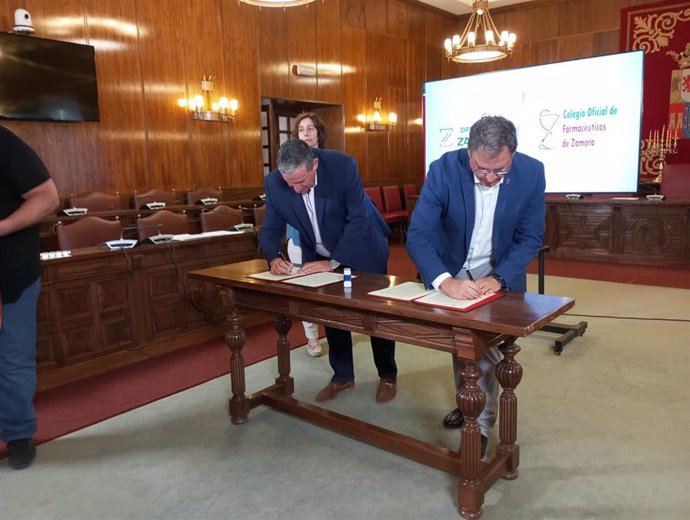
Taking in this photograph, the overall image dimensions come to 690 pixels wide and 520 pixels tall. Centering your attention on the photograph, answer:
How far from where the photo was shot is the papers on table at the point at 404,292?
6.68 feet

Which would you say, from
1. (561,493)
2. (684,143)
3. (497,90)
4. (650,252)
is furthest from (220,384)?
(684,143)

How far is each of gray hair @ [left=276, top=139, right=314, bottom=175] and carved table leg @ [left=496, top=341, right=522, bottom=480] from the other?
3.68 ft

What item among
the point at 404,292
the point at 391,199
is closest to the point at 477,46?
the point at 391,199

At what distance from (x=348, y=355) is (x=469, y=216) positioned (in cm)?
122

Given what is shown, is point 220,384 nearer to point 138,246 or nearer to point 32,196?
point 138,246

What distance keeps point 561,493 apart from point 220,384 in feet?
6.46

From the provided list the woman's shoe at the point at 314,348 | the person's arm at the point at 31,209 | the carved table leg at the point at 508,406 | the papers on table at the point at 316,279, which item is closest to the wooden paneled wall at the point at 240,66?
the woman's shoe at the point at 314,348

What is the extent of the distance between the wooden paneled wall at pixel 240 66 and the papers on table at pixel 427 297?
5140 millimetres

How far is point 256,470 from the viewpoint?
233 cm

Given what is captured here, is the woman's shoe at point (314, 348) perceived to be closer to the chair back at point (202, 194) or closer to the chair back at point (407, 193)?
the chair back at point (202, 194)

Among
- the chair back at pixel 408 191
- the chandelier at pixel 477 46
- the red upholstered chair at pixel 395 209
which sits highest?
the chandelier at pixel 477 46

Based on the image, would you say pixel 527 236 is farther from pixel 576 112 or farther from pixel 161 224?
pixel 161 224

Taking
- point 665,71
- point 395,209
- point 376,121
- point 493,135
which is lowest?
point 395,209

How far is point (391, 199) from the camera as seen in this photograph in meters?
9.46
